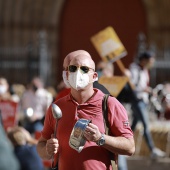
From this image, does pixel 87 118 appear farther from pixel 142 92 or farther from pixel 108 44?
pixel 142 92

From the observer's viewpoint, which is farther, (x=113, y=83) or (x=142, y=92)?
(x=142, y=92)

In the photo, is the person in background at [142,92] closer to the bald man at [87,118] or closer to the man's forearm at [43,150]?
the man's forearm at [43,150]

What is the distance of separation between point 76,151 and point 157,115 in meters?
11.2

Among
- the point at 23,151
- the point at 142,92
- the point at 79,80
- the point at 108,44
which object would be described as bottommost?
the point at 23,151

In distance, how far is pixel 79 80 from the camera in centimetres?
547

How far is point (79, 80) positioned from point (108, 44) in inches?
159

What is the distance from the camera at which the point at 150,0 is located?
76.2 feet

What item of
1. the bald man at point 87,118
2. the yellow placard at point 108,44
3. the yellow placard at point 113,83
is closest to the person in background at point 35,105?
the yellow placard at point 108,44

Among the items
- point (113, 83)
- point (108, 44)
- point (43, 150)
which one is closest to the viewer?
point (43, 150)

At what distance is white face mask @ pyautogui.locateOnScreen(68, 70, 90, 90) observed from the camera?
5.47 metres

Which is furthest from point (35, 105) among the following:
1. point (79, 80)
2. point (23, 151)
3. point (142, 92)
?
point (79, 80)

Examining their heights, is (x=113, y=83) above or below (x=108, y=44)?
below

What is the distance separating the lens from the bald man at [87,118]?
5.43m

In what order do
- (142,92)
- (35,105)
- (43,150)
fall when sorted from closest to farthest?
(43,150) < (142,92) < (35,105)
